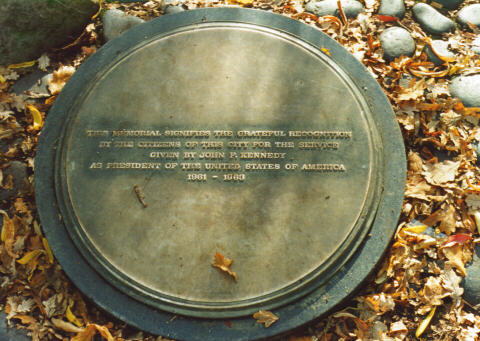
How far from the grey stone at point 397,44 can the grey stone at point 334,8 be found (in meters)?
0.36

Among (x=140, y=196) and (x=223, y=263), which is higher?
(x=140, y=196)

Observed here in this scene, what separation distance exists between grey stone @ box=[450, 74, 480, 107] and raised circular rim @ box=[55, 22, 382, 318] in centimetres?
93

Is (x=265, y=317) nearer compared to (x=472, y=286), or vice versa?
(x=265, y=317)

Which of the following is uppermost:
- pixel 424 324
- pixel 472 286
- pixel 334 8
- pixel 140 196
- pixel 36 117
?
pixel 334 8

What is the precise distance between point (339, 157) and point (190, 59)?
47.9 inches

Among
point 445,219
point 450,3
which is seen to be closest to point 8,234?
point 445,219

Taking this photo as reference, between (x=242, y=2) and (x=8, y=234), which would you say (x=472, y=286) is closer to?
(x=242, y=2)

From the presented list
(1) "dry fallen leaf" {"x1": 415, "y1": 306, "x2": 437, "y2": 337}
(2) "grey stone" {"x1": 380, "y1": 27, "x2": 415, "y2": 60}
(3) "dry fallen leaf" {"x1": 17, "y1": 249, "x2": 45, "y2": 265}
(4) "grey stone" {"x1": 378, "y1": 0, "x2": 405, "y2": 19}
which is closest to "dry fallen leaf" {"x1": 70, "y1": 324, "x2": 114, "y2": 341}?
(3) "dry fallen leaf" {"x1": 17, "y1": 249, "x2": 45, "y2": 265}

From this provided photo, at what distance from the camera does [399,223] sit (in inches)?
98.1

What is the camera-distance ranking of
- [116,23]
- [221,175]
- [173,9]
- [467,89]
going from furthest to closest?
1. [173,9]
2. [116,23]
3. [467,89]
4. [221,175]

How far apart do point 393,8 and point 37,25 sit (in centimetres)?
292

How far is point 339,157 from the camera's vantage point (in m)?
2.34

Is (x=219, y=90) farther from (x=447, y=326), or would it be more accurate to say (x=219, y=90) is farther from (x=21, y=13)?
(x=447, y=326)

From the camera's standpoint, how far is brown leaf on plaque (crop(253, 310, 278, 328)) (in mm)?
2070
